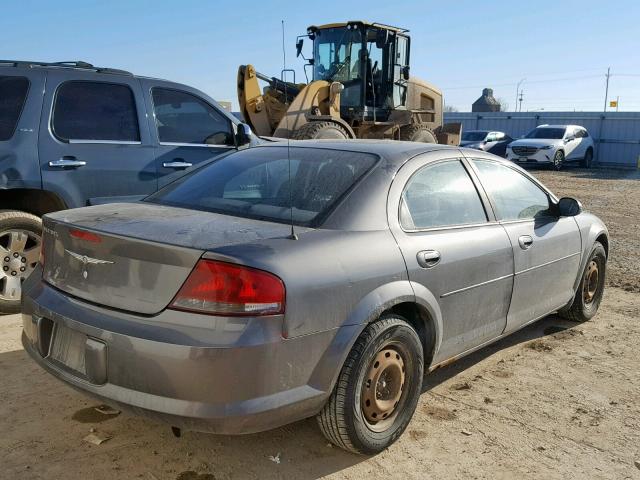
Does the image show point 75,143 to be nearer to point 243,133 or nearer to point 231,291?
point 243,133

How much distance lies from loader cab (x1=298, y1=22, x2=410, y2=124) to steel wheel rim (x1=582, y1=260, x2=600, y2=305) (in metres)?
8.65

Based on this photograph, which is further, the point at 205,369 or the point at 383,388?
the point at 383,388

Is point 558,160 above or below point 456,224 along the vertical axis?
below

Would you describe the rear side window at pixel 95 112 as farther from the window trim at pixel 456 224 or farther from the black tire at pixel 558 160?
the black tire at pixel 558 160

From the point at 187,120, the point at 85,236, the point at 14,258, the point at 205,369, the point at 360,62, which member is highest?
the point at 360,62

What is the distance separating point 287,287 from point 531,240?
7.29 feet

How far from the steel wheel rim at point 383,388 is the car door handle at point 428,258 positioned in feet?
1.53

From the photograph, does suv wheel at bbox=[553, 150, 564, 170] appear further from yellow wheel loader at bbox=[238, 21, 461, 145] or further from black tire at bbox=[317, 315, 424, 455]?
black tire at bbox=[317, 315, 424, 455]

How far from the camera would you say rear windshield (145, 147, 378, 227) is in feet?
10.4

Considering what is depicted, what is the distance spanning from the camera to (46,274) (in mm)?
3076

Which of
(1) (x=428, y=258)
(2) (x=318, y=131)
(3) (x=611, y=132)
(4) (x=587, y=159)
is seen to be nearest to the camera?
(1) (x=428, y=258)

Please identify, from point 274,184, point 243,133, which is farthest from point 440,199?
point 243,133

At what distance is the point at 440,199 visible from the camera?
140 inches

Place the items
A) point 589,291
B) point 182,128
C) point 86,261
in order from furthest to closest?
point 182,128, point 589,291, point 86,261
